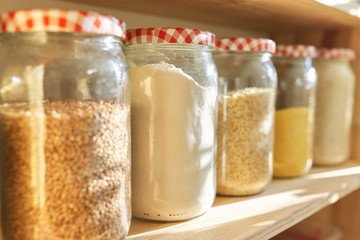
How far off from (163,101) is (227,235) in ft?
0.63

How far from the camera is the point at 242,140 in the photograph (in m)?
0.64

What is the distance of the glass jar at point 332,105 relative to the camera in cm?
89

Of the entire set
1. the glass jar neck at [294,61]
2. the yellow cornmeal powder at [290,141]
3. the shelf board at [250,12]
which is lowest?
the yellow cornmeal powder at [290,141]

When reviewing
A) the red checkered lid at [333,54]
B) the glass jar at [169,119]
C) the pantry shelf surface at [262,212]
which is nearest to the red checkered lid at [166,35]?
the glass jar at [169,119]


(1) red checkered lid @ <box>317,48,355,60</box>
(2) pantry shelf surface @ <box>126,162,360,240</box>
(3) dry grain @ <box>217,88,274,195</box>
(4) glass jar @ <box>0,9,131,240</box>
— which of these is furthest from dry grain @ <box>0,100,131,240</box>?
(1) red checkered lid @ <box>317,48,355,60</box>

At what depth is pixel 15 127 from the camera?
401 mm

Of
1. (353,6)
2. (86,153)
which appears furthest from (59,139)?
(353,6)

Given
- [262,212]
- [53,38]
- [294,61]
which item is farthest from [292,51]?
[53,38]

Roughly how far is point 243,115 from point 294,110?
194mm

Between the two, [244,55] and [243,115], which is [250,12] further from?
[243,115]

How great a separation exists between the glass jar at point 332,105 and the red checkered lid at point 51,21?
0.63 m

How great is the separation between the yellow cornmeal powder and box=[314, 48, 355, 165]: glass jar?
0.40 ft

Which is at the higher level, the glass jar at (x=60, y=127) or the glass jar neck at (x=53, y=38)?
the glass jar neck at (x=53, y=38)

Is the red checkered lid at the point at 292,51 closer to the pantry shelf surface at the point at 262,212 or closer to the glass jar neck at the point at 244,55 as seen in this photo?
the glass jar neck at the point at 244,55
